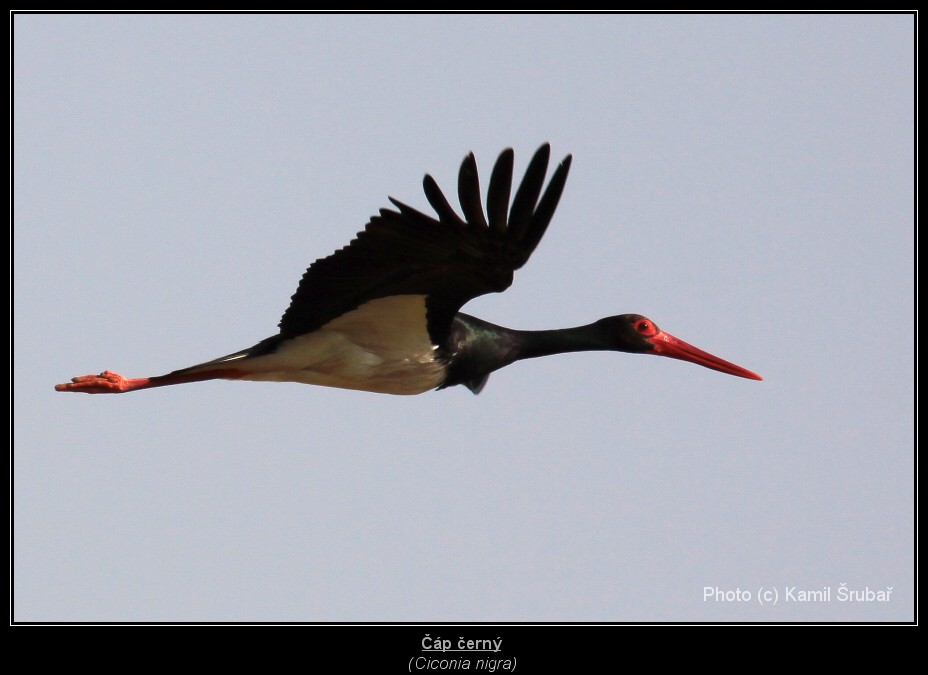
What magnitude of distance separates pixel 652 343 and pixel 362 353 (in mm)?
3071

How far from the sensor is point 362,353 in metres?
12.3

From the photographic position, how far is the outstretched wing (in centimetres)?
1073

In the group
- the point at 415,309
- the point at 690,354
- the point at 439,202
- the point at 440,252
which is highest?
the point at 439,202

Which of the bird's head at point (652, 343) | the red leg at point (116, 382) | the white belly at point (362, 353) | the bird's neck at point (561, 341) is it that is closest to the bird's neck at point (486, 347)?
the bird's neck at point (561, 341)

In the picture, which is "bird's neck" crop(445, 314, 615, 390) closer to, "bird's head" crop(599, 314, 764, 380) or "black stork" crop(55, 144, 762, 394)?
"black stork" crop(55, 144, 762, 394)

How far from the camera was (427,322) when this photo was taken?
12.2m

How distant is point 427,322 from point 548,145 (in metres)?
2.14

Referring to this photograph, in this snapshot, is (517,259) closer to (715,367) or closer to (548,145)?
(548,145)

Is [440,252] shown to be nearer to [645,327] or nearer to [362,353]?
[362,353]

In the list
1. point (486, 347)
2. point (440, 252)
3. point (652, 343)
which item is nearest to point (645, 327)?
point (652, 343)
